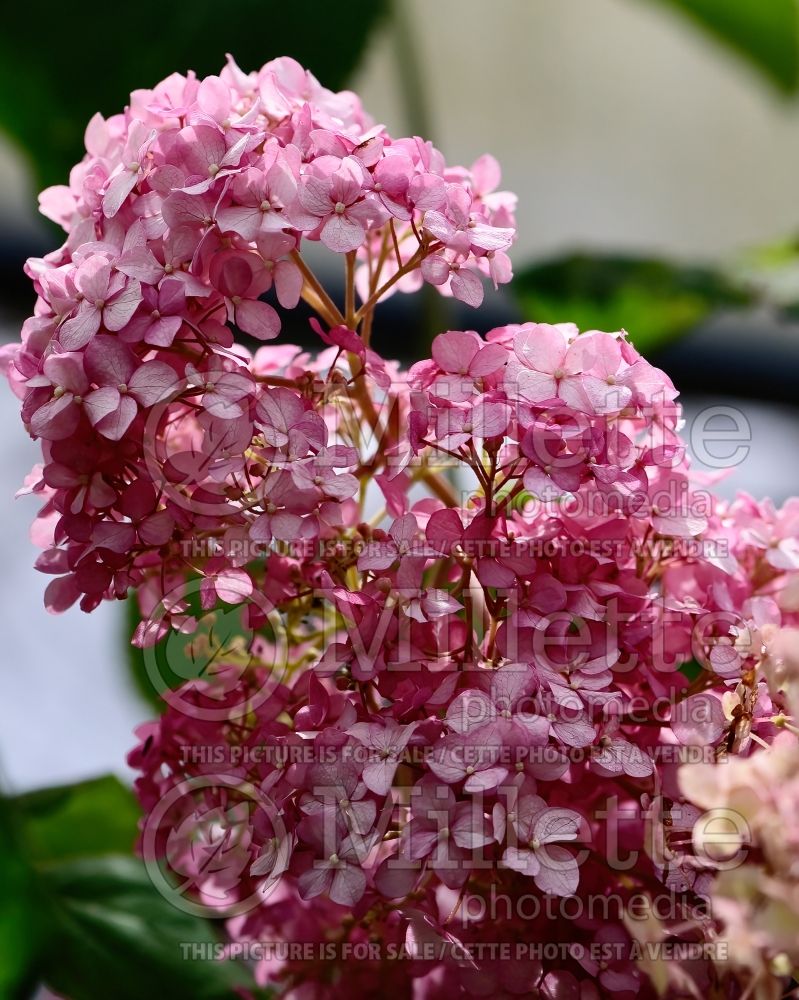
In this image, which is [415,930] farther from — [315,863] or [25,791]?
[25,791]

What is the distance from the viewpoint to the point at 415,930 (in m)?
0.38

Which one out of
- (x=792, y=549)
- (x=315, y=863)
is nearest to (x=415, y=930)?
(x=315, y=863)

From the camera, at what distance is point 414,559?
15.1 inches

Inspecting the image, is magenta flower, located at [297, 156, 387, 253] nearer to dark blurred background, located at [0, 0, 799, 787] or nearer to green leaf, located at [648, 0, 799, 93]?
dark blurred background, located at [0, 0, 799, 787]

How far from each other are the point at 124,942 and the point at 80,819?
11cm

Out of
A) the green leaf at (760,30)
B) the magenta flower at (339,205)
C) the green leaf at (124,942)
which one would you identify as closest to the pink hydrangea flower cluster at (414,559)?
the magenta flower at (339,205)

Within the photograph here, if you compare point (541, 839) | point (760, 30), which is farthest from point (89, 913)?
point (760, 30)

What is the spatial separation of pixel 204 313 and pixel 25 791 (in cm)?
37

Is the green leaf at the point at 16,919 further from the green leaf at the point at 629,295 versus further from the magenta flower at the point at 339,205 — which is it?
the green leaf at the point at 629,295

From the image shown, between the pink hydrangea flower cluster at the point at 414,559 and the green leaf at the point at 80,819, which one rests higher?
the pink hydrangea flower cluster at the point at 414,559

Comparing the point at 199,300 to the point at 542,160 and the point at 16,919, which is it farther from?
the point at 542,160

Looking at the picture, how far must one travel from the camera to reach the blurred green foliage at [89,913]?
54 cm

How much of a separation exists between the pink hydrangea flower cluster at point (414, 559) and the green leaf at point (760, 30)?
70 cm

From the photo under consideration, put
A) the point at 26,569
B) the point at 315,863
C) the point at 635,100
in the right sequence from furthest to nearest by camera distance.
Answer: the point at 635,100 → the point at 26,569 → the point at 315,863
